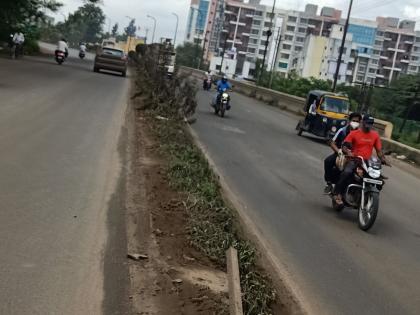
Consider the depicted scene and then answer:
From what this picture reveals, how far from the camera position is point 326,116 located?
21.9 meters

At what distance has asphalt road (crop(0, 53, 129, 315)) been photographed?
4.63m

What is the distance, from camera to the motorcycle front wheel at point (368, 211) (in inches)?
332

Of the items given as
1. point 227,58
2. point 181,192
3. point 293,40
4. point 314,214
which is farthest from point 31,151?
point 293,40

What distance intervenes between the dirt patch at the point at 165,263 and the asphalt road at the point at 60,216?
6.0 inches

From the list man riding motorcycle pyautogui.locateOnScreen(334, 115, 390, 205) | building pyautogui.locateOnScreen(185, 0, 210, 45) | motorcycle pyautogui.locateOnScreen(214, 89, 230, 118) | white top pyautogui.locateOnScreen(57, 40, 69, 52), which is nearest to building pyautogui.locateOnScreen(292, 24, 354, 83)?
building pyautogui.locateOnScreen(185, 0, 210, 45)

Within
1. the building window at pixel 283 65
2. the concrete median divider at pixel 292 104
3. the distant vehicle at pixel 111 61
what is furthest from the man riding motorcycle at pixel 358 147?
the building window at pixel 283 65

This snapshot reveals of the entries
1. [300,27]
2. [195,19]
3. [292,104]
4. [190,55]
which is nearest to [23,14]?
[292,104]

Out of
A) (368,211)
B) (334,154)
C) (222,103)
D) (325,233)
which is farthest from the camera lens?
(222,103)

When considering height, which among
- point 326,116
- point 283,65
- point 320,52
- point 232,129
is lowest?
point 232,129

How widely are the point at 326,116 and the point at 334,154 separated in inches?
477

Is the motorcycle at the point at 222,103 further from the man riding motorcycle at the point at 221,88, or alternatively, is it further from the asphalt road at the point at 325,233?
the asphalt road at the point at 325,233

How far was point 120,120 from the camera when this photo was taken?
624 inches

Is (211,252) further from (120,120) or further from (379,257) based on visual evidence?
(120,120)

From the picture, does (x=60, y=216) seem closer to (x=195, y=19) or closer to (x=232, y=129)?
(x=232, y=129)
